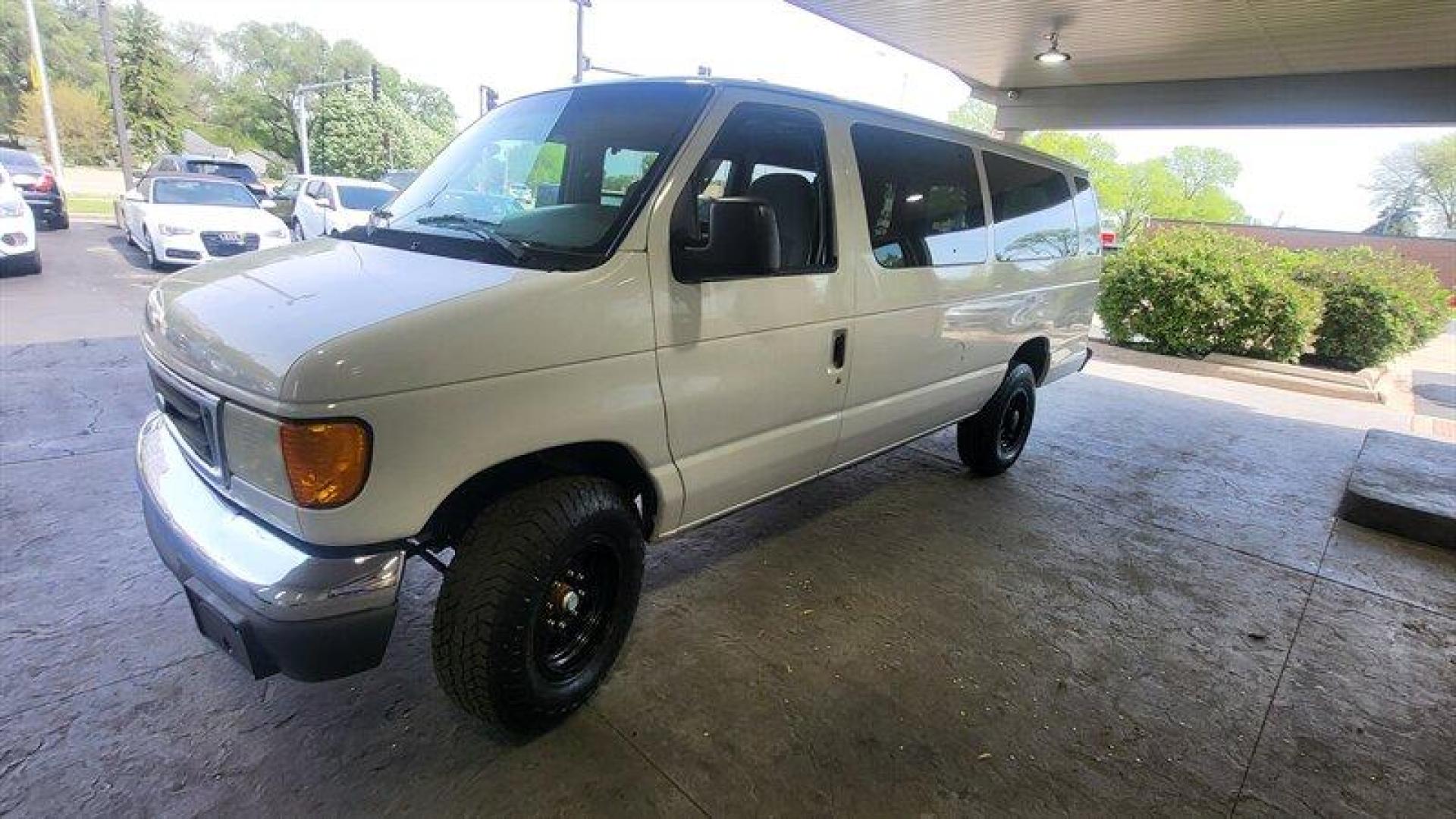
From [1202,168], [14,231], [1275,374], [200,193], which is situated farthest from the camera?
[1202,168]

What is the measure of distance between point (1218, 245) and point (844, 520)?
9560 millimetres

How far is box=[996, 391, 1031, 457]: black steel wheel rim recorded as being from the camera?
482 centimetres

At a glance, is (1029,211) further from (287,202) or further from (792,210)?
(287,202)

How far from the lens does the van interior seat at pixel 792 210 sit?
2.77 metres

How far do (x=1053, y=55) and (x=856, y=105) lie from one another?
7.88 meters

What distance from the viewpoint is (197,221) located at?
993cm

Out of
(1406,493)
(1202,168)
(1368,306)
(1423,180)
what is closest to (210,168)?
(1406,493)

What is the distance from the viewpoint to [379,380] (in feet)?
5.59

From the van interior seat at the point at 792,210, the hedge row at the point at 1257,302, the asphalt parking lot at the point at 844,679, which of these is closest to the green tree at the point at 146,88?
the asphalt parking lot at the point at 844,679

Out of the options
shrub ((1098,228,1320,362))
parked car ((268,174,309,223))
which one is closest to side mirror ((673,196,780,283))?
shrub ((1098,228,1320,362))

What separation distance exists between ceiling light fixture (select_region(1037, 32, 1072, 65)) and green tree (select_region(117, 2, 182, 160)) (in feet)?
185

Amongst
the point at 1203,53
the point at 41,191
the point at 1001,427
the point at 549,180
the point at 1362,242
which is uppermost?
the point at 1203,53

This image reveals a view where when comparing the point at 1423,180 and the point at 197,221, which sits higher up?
the point at 1423,180

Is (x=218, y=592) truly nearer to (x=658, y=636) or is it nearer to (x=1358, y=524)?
(x=658, y=636)
